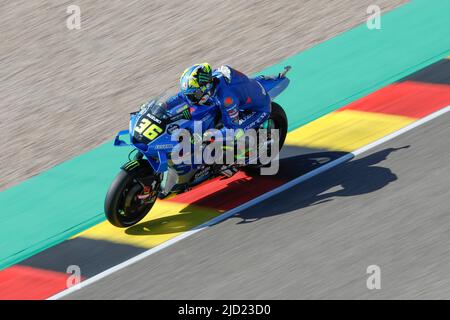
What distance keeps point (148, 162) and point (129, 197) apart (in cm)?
48

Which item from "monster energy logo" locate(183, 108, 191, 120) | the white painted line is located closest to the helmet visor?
"monster energy logo" locate(183, 108, 191, 120)

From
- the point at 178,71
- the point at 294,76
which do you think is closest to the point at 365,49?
the point at 294,76

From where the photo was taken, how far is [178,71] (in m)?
15.7

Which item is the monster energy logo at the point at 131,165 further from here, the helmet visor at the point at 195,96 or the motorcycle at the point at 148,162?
the helmet visor at the point at 195,96

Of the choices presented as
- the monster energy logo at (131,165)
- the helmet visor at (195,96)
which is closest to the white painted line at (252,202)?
the monster energy logo at (131,165)

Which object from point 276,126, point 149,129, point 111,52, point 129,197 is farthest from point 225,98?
point 111,52

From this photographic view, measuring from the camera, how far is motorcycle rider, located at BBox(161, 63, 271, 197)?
11297mm

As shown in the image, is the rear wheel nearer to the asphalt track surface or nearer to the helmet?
the helmet

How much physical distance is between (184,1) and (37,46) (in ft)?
9.60

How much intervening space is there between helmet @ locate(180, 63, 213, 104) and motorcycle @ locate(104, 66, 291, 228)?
0.19m

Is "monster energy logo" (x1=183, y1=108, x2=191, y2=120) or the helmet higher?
the helmet

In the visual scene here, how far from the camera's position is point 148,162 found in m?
11.3

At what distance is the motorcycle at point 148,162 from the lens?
11.1 meters

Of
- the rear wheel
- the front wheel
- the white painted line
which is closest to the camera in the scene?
the white painted line
